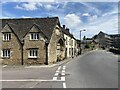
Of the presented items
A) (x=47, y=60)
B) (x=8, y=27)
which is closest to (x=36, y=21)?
(x=8, y=27)

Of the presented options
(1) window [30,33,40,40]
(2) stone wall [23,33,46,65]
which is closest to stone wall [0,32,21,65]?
(2) stone wall [23,33,46,65]

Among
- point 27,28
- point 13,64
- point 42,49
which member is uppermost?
point 27,28

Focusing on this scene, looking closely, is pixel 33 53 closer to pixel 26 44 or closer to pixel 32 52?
pixel 32 52

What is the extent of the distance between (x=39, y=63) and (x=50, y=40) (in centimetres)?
350

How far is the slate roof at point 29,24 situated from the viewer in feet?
112

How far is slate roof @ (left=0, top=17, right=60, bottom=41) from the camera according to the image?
34.2 m

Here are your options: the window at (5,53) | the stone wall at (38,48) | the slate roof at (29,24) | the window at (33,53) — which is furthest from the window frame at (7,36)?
the window at (33,53)

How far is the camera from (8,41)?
111 ft

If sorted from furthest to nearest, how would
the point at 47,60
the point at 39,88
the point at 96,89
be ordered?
the point at 47,60 < the point at 39,88 < the point at 96,89

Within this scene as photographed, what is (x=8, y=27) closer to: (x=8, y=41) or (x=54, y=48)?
(x=8, y=41)

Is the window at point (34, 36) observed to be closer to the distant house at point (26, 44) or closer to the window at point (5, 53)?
the distant house at point (26, 44)

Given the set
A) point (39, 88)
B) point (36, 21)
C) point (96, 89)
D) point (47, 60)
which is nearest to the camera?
point (96, 89)

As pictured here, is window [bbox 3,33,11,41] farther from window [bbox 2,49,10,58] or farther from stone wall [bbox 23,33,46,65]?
stone wall [bbox 23,33,46,65]

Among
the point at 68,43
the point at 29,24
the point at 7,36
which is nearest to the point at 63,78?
the point at 7,36
